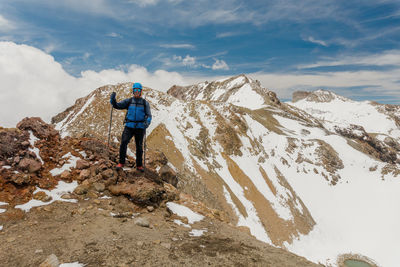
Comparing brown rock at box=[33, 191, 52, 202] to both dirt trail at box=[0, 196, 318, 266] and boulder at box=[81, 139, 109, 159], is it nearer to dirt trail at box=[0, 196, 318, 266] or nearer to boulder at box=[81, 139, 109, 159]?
dirt trail at box=[0, 196, 318, 266]

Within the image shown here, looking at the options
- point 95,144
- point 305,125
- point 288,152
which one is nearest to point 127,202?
point 95,144

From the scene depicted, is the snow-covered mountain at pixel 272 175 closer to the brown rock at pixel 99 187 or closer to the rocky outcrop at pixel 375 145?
the brown rock at pixel 99 187

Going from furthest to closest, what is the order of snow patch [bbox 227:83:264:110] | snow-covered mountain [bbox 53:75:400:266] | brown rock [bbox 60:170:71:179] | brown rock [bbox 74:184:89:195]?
snow patch [bbox 227:83:264:110]
snow-covered mountain [bbox 53:75:400:266]
brown rock [bbox 60:170:71:179]
brown rock [bbox 74:184:89:195]

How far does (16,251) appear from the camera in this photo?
571 centimetres

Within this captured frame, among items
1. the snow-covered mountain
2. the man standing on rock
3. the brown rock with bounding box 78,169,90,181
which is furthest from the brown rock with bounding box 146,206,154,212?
the snow-covered mountain

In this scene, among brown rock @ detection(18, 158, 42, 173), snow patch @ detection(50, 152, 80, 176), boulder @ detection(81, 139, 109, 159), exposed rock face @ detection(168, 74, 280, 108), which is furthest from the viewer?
exposed rock face @ detection(168, 74, 280, 108)

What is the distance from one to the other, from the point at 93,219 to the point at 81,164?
4162mm

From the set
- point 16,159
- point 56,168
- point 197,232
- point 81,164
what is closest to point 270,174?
point 197,232

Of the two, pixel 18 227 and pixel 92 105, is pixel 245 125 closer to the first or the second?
pixel 92 105

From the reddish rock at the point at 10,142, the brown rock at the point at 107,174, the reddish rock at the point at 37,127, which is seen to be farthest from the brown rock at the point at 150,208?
the reddish rock at the point at 37,127

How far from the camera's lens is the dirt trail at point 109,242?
5.88 m

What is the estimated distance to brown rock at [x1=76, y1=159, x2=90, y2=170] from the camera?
10.9 metres

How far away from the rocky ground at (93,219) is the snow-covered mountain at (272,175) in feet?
48.8

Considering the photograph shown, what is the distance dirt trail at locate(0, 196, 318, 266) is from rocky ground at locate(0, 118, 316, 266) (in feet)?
0.07
